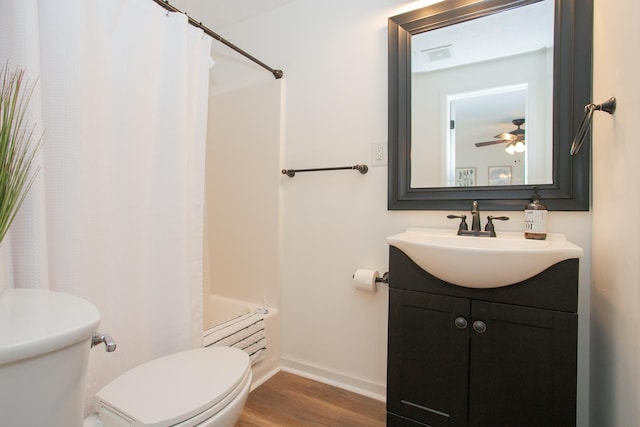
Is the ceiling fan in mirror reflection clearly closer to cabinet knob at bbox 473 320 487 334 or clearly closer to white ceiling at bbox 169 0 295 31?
cabinet knob at bbox 473 320 487 334

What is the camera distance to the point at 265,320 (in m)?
1.80

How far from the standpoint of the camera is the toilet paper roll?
1554 millimetres

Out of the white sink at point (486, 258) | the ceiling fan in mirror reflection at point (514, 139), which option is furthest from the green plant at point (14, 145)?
the ceiling fan in mirror reflection at point (514, 139)

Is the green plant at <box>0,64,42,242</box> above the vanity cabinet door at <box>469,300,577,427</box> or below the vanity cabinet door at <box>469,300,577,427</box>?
above

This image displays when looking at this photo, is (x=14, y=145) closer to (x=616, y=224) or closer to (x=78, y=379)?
(x=78, y=379)

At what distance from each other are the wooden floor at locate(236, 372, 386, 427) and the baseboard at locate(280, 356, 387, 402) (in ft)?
0.10

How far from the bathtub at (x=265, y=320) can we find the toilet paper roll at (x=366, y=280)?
1.95 feet

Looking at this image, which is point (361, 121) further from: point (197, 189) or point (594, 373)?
point (594, 373)

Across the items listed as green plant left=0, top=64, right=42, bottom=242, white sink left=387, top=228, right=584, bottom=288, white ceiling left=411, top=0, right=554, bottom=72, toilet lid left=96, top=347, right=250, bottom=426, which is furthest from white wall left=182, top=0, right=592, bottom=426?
green plant left=0, top=64, right=42, bottom=242

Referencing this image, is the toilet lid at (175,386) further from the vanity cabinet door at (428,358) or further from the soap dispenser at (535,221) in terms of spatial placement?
the soap dispenser at (535,221)

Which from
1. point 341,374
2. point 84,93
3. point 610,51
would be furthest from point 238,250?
point 610,51

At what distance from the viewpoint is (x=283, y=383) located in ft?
5.77

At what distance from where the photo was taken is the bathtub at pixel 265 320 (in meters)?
1.78

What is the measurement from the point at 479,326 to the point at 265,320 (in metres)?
1.14
